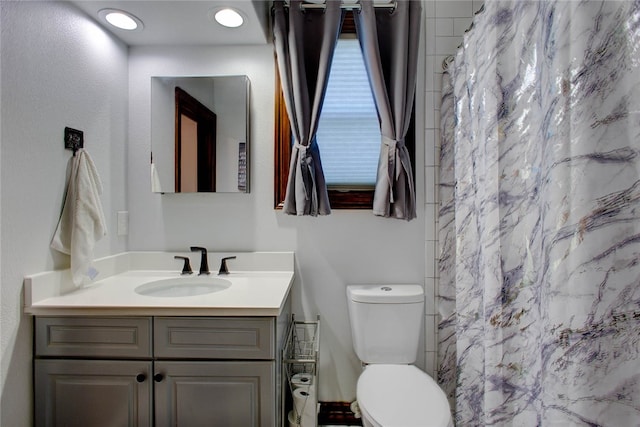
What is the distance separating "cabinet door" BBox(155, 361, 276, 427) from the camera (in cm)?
114

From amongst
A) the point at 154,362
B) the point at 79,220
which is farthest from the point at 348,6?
the point at 154,362

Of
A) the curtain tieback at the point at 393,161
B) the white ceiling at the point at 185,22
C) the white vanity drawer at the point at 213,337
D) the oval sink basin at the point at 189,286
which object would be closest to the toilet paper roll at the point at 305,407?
the white vanity drawer at the point at 213,337

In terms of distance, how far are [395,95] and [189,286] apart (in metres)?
1.40

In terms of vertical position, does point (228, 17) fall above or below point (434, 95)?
above

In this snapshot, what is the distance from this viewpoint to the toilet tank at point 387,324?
1.54 m

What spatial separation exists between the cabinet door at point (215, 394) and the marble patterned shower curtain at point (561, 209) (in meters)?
0.75

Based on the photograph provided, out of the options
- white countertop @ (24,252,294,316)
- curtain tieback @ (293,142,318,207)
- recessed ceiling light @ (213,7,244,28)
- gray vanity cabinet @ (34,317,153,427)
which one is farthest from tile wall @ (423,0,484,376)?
gray vanity cabinet @ (34,317,153,427)

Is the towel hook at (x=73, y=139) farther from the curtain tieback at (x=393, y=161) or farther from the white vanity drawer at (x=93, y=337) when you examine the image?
the curtain tieback at (x=393, y=161)

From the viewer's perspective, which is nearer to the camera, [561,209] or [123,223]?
[561,209]

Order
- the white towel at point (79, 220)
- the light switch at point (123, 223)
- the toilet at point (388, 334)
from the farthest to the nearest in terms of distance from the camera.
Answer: the light switch at point (123, 223), the toilet at point (388, 334), the white towel at point (79, 220)

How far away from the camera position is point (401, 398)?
128 cm

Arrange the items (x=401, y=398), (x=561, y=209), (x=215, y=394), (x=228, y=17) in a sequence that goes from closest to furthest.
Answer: (x=561, y=209), (x=215, y=394), (x=401, y=398), (x=228, y=17)

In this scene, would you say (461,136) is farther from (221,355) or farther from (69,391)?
(69,391)

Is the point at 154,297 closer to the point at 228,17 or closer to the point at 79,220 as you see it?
the point at 79,220
